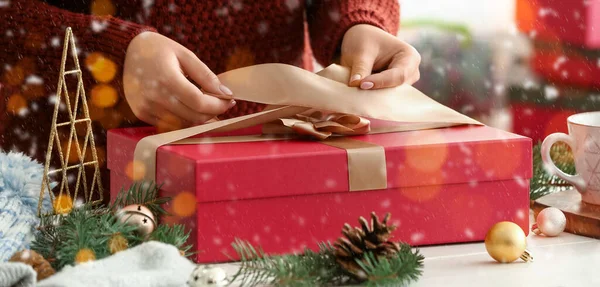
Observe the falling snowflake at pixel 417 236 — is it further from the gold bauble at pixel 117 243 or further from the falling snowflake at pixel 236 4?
the falling snowflake at pixel 236 4

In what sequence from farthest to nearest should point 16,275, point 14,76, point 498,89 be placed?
point 498,89 < point 14,76 < point 16,275

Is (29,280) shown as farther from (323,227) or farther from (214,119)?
(214,119)

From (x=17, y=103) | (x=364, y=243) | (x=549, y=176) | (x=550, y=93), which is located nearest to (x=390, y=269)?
(x=364, y=243)

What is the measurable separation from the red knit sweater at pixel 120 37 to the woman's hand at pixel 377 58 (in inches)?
2.2

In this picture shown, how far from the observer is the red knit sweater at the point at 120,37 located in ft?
3.23

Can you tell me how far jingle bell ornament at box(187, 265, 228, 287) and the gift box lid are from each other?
110 mm

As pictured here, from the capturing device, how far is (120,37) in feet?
3.12

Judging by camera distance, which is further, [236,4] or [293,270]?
[236,4]

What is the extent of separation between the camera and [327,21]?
1.15m

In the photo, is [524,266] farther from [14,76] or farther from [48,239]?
[14,76]

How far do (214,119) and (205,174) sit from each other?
0.22 meters

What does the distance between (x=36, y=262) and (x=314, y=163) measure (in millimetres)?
269

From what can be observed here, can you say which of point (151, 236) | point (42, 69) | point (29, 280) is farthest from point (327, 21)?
point (29, 280)

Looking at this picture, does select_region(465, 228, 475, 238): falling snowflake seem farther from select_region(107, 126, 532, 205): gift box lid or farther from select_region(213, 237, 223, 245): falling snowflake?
select_region(213, 237, 223, 245): falling snowflake
